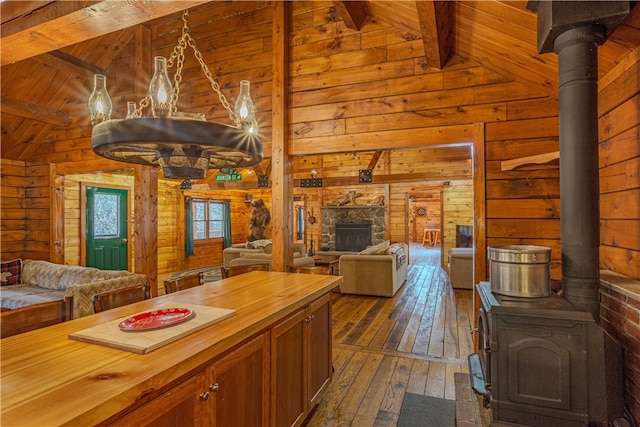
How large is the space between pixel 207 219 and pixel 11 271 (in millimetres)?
5082

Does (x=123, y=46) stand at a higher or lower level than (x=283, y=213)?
higher

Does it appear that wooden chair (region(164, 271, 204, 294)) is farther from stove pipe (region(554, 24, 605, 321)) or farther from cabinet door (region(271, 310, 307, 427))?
stove pipe (region(554, 24, 605, 321))

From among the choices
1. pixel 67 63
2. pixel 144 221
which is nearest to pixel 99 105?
pixel 144 221

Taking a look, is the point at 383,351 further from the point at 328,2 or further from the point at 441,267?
the point at 441,267

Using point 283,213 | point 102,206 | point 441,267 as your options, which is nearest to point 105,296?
point 283,213

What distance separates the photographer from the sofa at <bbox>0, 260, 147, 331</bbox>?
322cm

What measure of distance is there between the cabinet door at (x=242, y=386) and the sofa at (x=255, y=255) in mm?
4439

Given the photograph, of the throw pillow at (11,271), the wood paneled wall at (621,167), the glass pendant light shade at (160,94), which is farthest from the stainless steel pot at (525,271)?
the throw pillow at (11,271)

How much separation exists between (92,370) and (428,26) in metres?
2.66

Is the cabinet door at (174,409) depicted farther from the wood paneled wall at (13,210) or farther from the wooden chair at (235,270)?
the wood paneled wall at (13,210)

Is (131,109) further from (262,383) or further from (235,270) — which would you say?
(235,270)

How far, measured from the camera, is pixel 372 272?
562 centimetres

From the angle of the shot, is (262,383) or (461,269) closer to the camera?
(262,383)

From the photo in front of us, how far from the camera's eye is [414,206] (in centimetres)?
1538
